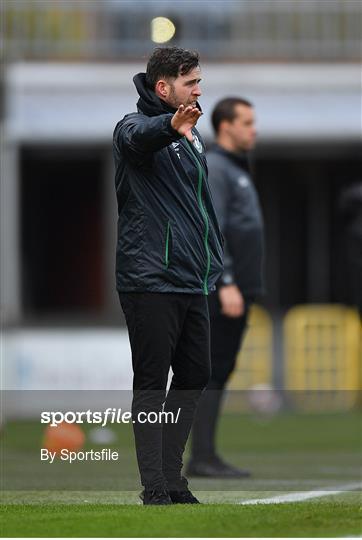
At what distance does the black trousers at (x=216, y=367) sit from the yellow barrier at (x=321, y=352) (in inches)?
315

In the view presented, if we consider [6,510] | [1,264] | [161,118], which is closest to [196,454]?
[6,510]

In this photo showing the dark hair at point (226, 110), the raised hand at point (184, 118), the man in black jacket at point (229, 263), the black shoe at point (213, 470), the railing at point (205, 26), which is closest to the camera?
the raised hand at point (184, 118)

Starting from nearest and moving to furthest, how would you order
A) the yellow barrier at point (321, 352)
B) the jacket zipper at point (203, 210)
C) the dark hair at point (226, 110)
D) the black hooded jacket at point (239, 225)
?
the jacket zipper at point (203, 210), the black hooded jacket at point (239, 225), the dark hair at point (226, 110), the yellow barrier at point (321, 352)

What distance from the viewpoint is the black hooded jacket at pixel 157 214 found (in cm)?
622

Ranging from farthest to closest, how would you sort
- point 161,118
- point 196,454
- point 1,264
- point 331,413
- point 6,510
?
point 1,264
point 331,413
point 196,454
point 6,510
point 161,118

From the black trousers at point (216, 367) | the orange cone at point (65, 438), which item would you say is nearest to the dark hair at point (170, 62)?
the orange cone at point (65, 438)

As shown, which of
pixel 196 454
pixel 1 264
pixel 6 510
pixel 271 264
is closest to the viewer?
pixel 6 510

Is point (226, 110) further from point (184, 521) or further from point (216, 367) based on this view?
point (184, 521)

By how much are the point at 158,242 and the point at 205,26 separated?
1373 cm

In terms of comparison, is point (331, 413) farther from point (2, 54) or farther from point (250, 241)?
point (250, 241)

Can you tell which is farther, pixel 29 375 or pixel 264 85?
pixel 264 85

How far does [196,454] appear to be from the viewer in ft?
28.8

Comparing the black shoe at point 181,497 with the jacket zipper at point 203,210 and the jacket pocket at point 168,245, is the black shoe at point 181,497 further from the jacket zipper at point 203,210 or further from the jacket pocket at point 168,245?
the jacket pocket at point 168,245

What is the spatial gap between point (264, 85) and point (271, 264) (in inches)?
167
